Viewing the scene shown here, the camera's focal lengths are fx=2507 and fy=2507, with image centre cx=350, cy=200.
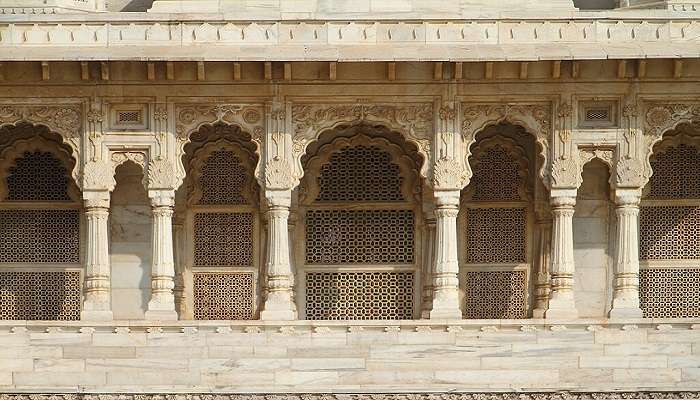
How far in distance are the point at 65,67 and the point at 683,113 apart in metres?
5.65

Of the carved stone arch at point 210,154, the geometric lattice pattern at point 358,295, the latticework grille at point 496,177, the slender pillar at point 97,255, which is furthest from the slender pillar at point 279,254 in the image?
the latticework grille at point 496,177

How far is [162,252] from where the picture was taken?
2292 cm

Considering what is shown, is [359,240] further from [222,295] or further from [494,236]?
[222,295]

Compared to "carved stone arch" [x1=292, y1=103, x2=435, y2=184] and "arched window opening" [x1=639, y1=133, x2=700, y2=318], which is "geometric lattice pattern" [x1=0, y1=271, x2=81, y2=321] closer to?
"carved stone arch" [x1=292, y1=103, x2=435, y2=184]

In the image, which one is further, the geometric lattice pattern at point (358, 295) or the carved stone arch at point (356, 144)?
the geometric lattice pattern at point (358, 295)

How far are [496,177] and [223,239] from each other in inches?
106

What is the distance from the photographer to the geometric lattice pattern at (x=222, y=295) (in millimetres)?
24016

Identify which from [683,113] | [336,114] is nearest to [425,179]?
[336,114]

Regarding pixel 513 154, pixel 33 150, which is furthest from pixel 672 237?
pixel 33 150

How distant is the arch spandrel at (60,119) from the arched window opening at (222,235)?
4.75 feet

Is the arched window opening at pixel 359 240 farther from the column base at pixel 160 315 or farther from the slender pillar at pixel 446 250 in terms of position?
the column base at pixel 160 315

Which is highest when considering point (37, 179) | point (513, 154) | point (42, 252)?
point (513, 154)

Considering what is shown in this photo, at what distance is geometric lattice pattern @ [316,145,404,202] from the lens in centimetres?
2412

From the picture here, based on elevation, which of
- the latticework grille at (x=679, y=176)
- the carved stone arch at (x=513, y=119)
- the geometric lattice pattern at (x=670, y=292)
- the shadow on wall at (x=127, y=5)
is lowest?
the geometric lattice pattern at (x=670, y=292)
